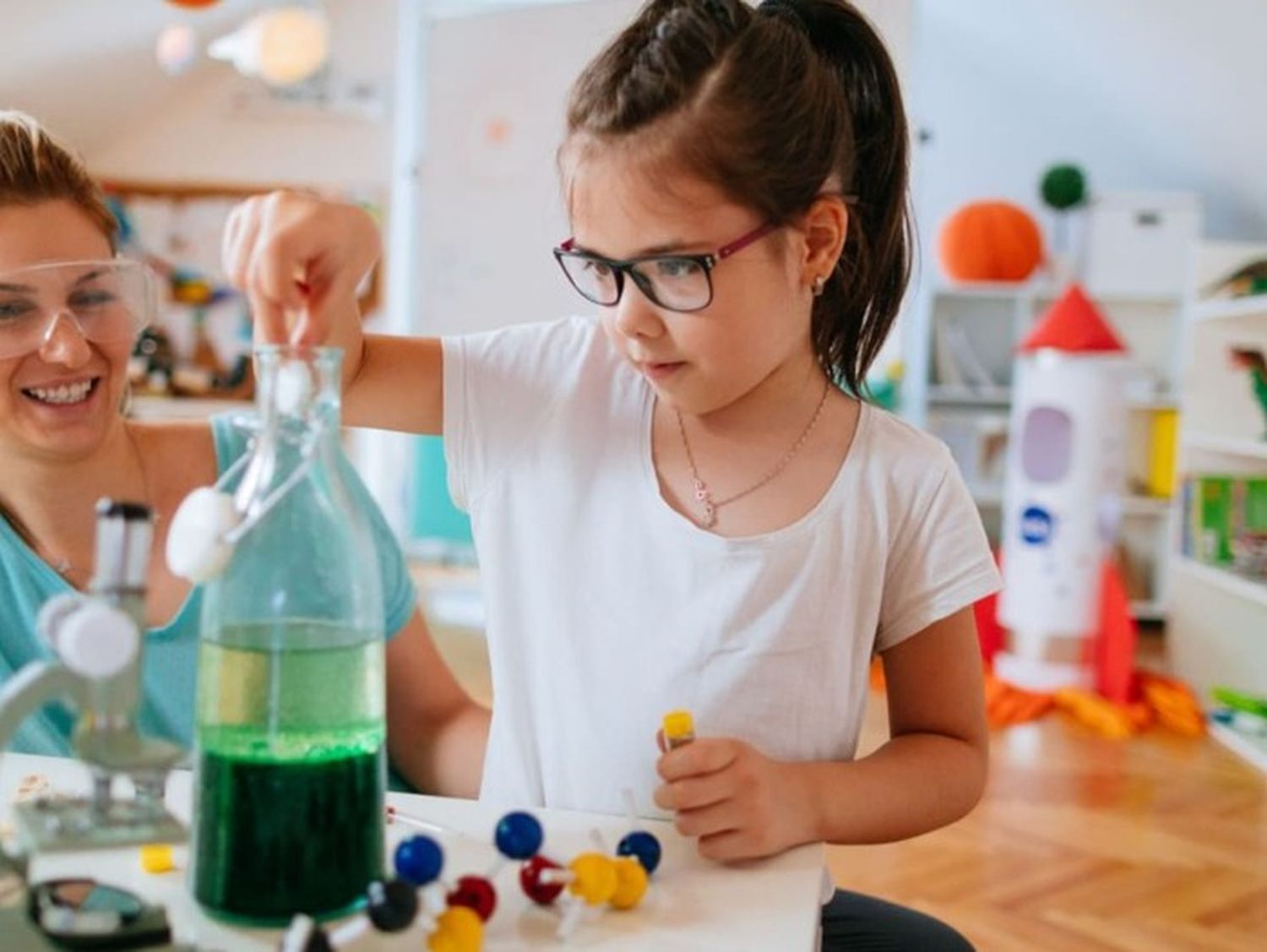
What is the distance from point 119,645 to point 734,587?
0.46 metres

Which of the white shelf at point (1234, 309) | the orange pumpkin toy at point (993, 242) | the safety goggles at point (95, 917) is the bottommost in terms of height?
the safety goggles at point (95, 917)

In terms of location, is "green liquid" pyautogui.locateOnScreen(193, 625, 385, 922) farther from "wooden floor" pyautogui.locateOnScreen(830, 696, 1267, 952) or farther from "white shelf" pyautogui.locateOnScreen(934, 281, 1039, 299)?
"white shelf" pyautogui.locateOnScreen(934, 281, 1039, 299)

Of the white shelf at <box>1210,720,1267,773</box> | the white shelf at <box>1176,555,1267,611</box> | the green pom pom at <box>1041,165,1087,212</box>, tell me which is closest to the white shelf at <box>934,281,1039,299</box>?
the green pom pom at <box>1041,165,1087,212</box>

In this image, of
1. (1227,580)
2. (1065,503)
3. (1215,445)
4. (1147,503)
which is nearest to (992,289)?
(1147,503)

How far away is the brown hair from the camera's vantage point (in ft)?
2.52

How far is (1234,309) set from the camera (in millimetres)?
3498

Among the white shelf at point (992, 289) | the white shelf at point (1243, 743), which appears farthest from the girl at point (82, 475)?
the white shelf at point (992, 289)

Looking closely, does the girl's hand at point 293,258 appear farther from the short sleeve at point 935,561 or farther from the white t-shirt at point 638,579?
the short sleeve at point 935,561


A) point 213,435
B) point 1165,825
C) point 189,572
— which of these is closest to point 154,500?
point 213,435

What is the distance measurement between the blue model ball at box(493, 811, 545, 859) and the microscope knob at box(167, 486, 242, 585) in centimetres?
19

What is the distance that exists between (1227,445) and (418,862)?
349 cm

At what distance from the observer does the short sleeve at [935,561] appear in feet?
2.75

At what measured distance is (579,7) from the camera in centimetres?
386

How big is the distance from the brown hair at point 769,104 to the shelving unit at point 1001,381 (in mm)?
4096
